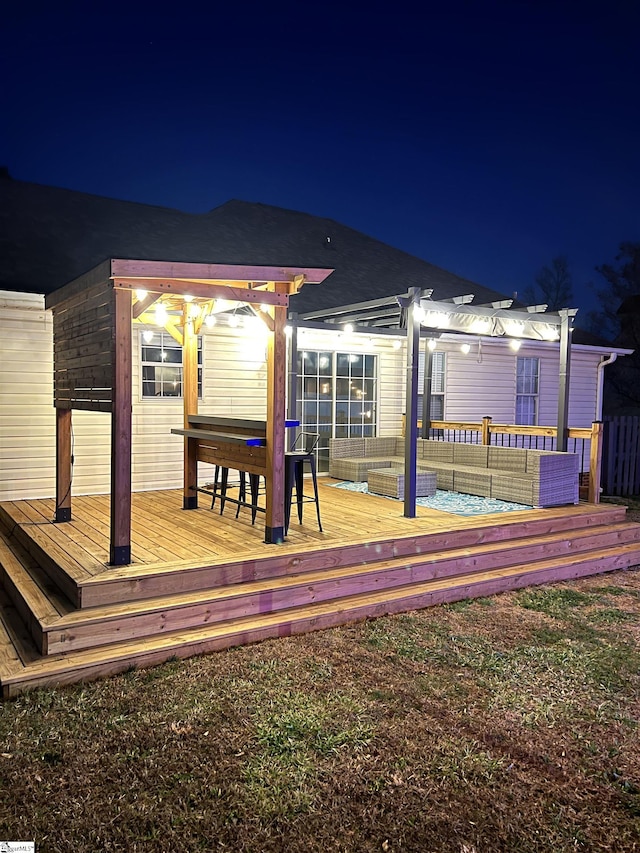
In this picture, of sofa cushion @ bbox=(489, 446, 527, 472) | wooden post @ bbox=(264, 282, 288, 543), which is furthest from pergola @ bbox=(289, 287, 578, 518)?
wooden post @ bbox=(264, 282, 288, 543)

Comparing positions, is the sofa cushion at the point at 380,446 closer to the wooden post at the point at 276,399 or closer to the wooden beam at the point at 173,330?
the wooden beam at the point at 173,330

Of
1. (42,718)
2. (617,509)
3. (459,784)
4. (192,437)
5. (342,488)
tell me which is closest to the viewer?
(459,784)

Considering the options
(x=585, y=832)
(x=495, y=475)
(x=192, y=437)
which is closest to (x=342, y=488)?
(x=495, y=475)

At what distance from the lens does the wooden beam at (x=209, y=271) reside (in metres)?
4.43

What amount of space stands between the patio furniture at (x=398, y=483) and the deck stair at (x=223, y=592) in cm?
154

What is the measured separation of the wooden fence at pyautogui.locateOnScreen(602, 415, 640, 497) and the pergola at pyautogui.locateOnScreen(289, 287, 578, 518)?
13.6ft

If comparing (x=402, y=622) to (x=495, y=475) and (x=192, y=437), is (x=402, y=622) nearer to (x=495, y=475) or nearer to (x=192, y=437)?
(x=192, y=437)

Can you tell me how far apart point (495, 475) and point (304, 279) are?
4184mm

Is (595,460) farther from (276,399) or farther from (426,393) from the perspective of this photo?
(276,399)

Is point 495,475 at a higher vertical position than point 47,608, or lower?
higher

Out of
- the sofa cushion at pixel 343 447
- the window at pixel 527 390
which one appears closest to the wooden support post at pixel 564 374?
the sofa cushion at pixel 343 447

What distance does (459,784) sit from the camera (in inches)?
110

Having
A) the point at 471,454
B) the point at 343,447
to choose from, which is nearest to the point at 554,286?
the point at 471,454

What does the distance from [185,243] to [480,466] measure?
18.6 feet
